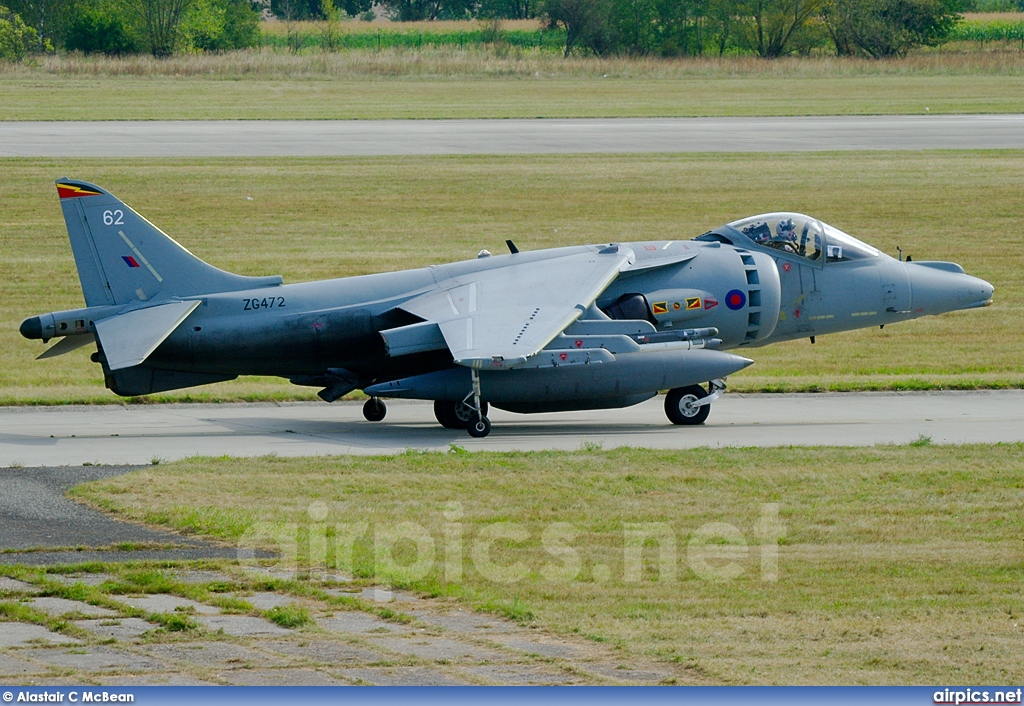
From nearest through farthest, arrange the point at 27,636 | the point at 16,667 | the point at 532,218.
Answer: the point at 16,667 < the point at 27,636 < the point at 532,218

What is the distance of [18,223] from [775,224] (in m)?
22.0

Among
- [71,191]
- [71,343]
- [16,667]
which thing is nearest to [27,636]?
[16,667]

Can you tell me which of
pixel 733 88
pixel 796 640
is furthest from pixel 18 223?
pixel 733 88

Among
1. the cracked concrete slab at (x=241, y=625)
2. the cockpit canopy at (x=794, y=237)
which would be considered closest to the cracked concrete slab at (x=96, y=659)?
the cracked concrete slab at (x=241, y=625)

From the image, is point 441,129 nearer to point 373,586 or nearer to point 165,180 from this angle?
point 165,180

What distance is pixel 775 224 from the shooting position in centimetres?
1969

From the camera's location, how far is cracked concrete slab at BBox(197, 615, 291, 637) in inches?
365

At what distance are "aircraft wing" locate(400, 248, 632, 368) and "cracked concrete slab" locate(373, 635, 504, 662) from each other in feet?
24.0

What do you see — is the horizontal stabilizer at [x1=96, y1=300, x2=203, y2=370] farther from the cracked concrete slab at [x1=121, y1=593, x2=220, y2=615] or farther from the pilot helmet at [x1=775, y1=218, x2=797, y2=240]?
the pilot helmet at [x1=775, y1=218, x2=797, y2=240]

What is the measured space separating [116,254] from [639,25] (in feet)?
255

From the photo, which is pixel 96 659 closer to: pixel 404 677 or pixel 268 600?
pixel 268 600

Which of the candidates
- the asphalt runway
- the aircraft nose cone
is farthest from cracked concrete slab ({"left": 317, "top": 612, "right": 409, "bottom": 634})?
the asphalt runway

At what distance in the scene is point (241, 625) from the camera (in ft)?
31.0

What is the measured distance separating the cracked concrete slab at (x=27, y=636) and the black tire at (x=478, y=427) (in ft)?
28.6
